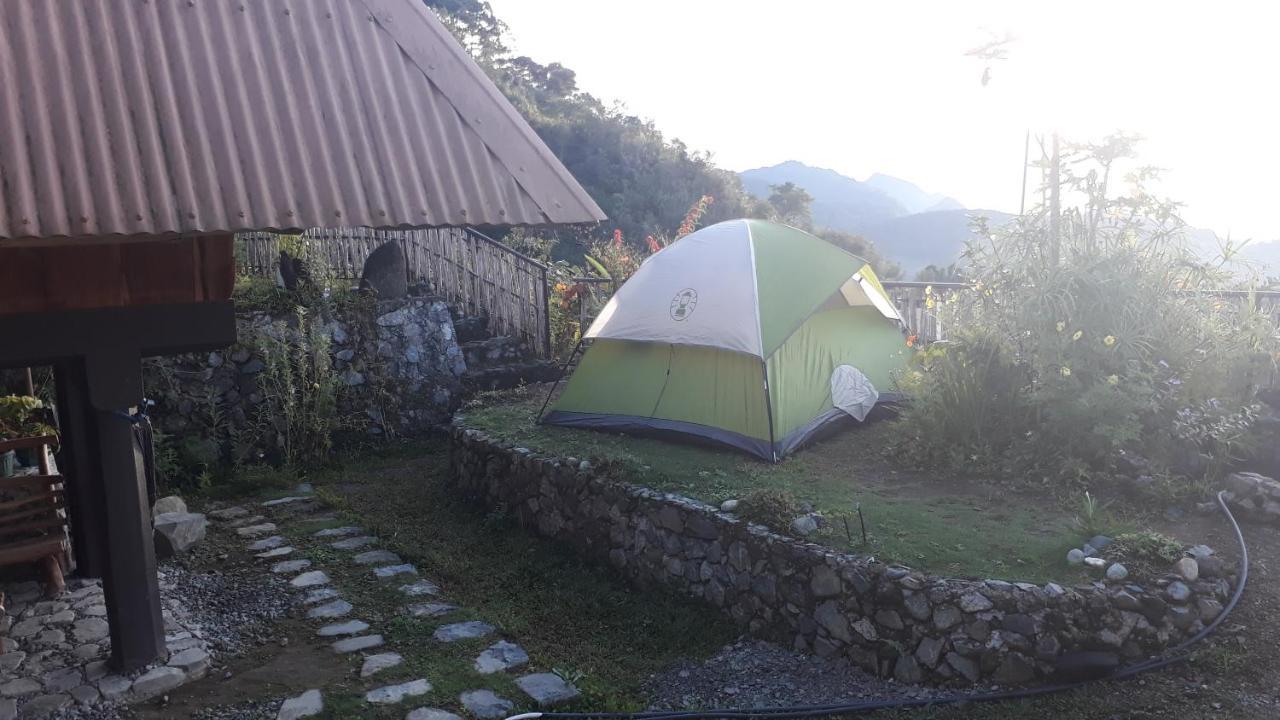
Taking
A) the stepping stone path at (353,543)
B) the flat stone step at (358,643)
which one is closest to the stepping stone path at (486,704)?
the flat stone step at (358,643)

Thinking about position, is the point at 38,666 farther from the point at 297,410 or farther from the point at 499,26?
the point at 499,26

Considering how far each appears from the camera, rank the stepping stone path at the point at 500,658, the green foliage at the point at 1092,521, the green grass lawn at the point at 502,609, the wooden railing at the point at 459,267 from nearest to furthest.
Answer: the green grass lawn at the point at 502,609 < the stepping stone path at the point at 500,658 < the green foliage at the point at 1092,521 < the wooden railing at the point at 459,267

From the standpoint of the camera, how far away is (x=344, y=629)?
510 cm

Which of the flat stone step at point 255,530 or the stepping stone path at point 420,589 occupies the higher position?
the flat stone step at point 255,530

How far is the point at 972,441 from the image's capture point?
20.5ft

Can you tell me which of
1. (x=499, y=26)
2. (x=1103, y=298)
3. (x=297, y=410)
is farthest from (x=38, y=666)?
(x=499, y=26)

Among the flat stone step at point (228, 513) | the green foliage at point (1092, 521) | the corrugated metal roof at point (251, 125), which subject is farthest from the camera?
the flat stone step at point (228, 513)

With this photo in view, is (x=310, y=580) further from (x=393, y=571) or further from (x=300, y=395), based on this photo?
A: (x=300, y=395)

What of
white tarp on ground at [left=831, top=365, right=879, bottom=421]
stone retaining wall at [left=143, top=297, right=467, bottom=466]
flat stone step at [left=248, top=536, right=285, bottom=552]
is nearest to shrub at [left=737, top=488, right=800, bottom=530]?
white tarp on ground at [left=831, top=365, right=879, bottom=421]

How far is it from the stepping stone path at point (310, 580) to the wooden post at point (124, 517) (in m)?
1.30

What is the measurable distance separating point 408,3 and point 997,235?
499 centimetres

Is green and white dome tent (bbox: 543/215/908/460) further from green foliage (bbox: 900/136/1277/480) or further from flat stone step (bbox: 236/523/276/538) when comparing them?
flat stone step (bbox: 236/523/276/538)

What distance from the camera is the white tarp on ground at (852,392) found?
714 centimetres

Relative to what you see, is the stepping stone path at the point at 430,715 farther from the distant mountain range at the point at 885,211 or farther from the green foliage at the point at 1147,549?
the distant mountain range at the point at 885,211
